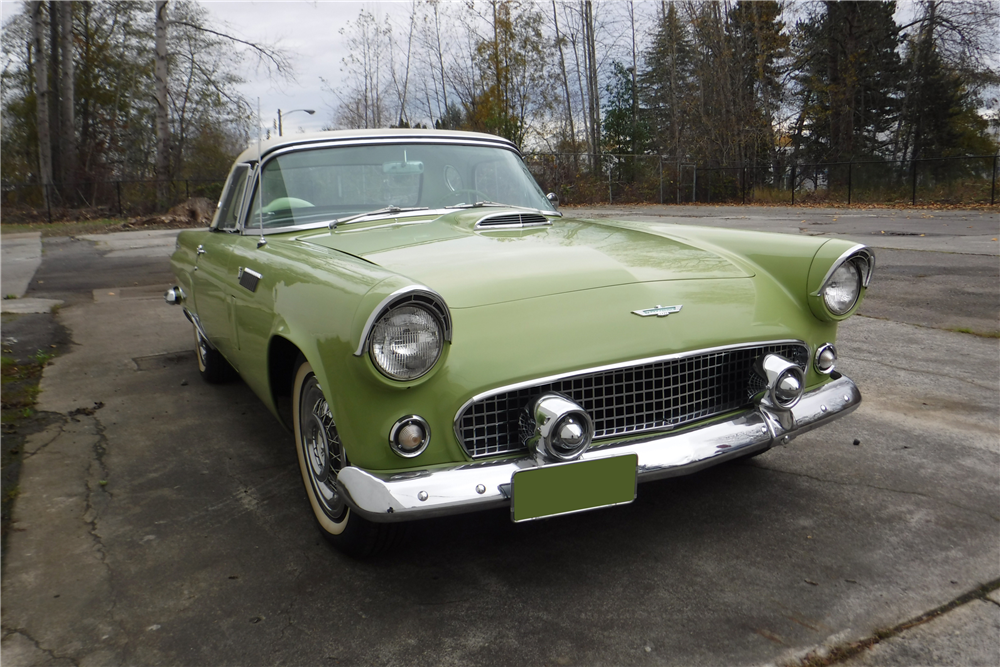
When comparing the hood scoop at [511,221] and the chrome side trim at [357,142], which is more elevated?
the chrome side trim at [357,142]

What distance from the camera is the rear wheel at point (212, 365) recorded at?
4.66 meters

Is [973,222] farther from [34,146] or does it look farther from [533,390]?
[34,146]

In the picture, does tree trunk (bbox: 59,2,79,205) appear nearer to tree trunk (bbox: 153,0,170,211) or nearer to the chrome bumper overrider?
tree trunk (bbox: 153,0,170,211)

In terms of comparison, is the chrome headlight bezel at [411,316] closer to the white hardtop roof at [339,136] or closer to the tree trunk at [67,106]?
the white hardtop roof at [339,136]

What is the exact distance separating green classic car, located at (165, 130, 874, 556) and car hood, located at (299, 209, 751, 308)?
12mm

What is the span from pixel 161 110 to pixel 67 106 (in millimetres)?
4981

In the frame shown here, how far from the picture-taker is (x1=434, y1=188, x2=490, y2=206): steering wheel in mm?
3737

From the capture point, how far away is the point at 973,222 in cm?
1423

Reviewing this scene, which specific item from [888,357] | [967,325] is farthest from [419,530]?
[967,325]

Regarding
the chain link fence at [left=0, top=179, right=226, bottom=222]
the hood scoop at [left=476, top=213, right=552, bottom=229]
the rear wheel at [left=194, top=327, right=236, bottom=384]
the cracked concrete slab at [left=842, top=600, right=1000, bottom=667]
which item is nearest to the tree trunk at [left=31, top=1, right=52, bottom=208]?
the chain link fence at [left=0, top=179, right=226, bottom=222]

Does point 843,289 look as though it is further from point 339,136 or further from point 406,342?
point 339,136

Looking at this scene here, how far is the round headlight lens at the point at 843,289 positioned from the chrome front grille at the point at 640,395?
220mm

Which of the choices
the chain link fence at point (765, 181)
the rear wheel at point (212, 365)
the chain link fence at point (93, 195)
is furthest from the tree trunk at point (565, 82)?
the rear wheel at point (212, 365)

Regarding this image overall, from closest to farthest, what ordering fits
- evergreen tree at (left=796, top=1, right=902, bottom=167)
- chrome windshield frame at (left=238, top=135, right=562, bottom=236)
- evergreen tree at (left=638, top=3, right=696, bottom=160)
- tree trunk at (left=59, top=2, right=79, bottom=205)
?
chrome windshield frame at (left=238, top=135, right=562, bottom=236) < tree trunk at (left=59, top=2, right=79, bottom=205) < evergreen tree at (left=796, top=1, right=902, bottom=167) < evergreen tree at (left=638, top=3, right=696, bottom=160)
